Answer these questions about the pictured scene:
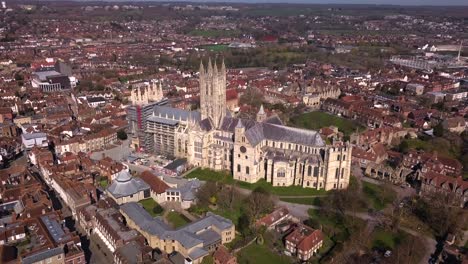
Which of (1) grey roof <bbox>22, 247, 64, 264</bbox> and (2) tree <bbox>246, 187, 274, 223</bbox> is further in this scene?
(2) tree <bbox>246, 187, 274, 223</bbox>

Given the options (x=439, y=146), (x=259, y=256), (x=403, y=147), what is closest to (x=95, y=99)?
(x=259, y=256)

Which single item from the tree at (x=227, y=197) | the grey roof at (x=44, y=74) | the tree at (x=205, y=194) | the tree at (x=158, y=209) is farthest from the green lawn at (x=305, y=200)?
the grey roof at (x=44, y=74)

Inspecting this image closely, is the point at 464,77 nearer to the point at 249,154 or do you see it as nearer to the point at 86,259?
the point at 249,154

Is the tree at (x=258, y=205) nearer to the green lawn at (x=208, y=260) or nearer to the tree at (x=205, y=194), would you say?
the tree at (x=205, y=194)

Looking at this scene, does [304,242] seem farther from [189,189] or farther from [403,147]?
[403,147]

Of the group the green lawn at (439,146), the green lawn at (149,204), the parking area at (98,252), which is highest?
the green lawn at (439,146)

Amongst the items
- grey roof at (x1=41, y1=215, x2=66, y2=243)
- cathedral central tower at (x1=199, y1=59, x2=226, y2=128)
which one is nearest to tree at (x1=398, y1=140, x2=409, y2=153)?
cathedral central tower at (x1=199, y1=59, x2=226, y2=128)

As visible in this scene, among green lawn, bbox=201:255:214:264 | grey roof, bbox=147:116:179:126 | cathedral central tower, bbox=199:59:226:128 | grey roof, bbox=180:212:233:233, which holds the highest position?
cathedral central tower, bbox=199:59:226:128

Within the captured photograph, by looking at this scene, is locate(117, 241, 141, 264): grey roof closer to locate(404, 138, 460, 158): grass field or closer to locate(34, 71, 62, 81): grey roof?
locate(404, 138, 460, 158): grass field
